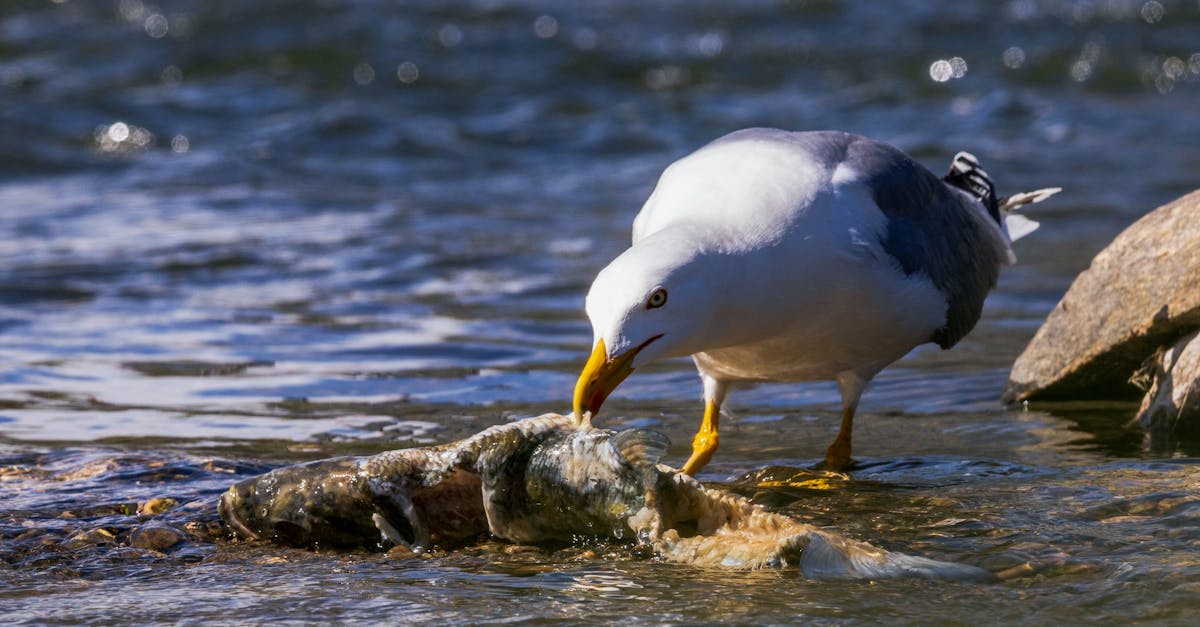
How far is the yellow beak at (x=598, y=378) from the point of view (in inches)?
171

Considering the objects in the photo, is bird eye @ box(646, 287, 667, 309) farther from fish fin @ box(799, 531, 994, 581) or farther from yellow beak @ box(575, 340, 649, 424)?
fish fin @ box(799, 531, 994, 581)

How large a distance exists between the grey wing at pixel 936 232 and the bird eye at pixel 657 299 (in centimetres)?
114

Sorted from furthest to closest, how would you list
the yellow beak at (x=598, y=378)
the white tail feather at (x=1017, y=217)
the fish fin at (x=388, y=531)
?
the white tail feather at (x=1017, y=217) → the fish fin at (x=388, y=531) → the yellow beak at (x=598, y=378)

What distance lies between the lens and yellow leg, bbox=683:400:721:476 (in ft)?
18.6

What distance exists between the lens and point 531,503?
4.43m

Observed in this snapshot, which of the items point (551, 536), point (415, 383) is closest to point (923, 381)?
point (415, 383)

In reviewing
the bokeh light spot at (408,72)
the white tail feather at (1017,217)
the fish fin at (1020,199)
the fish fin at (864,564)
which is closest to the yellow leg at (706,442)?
the fish fin at (864,564)

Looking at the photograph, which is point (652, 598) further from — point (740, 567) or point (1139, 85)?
point (1139, 85)

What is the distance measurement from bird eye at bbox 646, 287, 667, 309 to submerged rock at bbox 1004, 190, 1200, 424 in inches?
84.6

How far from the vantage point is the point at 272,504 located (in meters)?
4.63

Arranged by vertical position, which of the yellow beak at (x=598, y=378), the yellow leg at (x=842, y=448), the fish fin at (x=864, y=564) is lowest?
the fish fin at (x=864, y=564)

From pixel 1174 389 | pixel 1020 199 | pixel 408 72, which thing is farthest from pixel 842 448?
pixel 408 72

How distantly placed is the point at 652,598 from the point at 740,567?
28 cm

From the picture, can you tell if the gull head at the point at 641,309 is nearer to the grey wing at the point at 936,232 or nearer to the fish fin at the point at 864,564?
the fish fin at the point at 864,564
